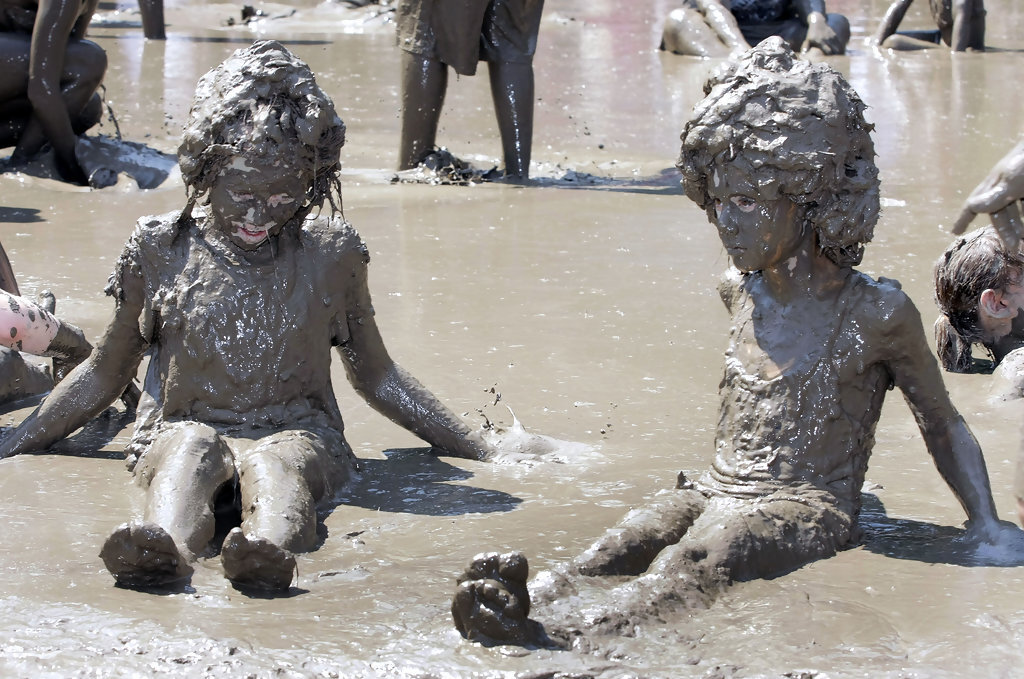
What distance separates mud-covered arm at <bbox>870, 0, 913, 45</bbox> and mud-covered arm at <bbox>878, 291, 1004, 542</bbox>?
41.7ft

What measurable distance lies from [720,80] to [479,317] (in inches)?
92.5

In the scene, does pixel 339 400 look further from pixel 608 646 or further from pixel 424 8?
pixel 424 8

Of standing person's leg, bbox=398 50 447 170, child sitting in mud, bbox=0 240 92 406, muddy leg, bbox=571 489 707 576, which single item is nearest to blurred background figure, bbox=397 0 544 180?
standing person's leg, bbox=398 50 447 170

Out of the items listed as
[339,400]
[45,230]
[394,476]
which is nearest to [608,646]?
[394,476]

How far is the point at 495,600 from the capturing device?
2.75 meters

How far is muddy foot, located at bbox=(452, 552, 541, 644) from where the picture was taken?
9.00 ft

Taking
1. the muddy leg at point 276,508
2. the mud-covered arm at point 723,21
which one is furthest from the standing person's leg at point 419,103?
the mud-covered arm at point 723,21

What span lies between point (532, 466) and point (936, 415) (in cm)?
121

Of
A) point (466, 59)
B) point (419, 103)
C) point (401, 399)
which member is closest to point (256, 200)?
point (401, 399)

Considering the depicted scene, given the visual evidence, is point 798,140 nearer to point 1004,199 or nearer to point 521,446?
point 1004,199

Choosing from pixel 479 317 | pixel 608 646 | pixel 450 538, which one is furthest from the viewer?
pixel 479 317

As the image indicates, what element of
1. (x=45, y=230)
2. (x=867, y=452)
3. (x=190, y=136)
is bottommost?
(x=45, y=230)

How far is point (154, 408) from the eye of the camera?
4.04m

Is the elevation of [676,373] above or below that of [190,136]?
below
